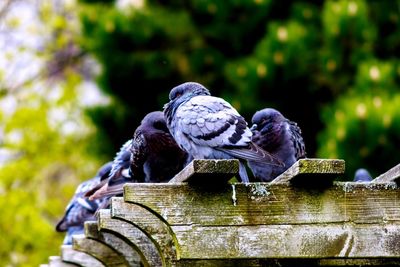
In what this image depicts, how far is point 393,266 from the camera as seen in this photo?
3.90 meters

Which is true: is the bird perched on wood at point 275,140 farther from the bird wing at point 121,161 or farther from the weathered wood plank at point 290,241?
the weathered wood plank at point 290,241

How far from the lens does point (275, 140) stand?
4.65 metres

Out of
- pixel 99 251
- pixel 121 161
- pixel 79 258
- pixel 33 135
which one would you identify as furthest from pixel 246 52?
pixel 99 251

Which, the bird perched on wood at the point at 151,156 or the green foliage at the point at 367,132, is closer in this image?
the bird perched on wood at the point at 151,156

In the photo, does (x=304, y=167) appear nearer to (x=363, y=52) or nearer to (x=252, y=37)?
(x=363, y=52)

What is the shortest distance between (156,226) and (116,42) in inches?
352

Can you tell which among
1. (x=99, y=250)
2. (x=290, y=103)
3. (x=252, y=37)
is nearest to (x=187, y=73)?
(x=252, y=37)

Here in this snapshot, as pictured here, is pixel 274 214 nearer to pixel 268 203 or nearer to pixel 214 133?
pixel 268 203

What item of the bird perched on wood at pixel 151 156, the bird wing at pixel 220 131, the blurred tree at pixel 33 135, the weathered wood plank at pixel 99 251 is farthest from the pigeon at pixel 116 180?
the blurred tree at pixel 33 135

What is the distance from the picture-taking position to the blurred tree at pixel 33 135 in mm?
10164

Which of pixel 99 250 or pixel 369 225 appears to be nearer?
pixel 369 225

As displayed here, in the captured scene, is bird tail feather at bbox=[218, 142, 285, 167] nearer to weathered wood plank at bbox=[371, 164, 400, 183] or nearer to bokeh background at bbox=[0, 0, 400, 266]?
weathered wood plank at bbox=[371, 164, 400, 183]

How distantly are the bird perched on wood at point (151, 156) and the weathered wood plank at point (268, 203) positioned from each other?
4.33 ft

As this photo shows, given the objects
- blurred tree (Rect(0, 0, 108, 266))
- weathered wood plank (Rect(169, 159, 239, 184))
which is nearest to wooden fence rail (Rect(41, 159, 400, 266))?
weathered wood plank (Rect(169, 159, 239, 184))
